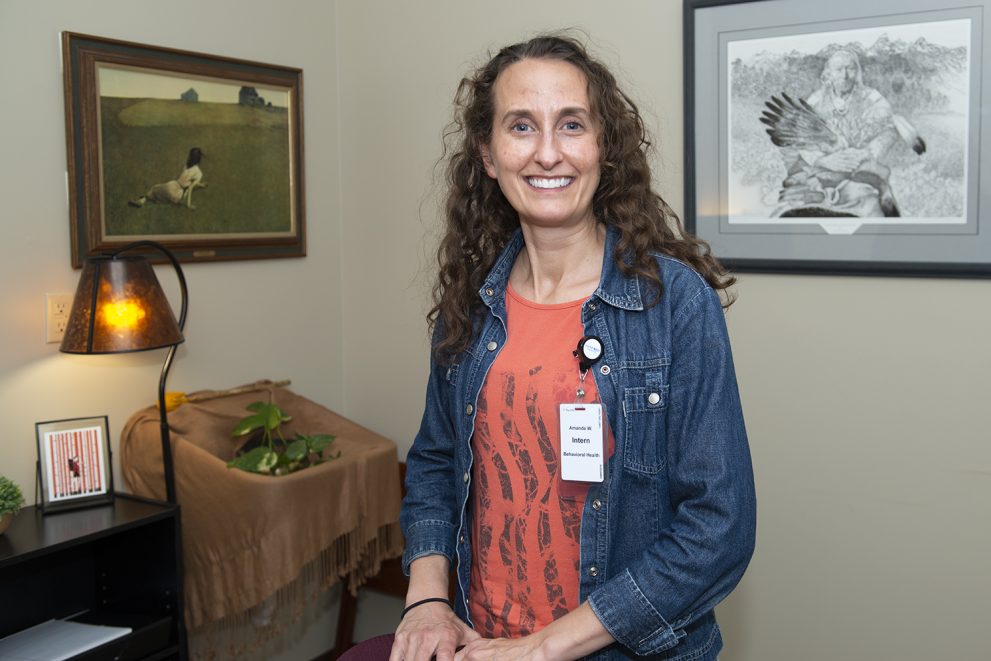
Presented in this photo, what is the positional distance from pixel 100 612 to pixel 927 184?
240 cm

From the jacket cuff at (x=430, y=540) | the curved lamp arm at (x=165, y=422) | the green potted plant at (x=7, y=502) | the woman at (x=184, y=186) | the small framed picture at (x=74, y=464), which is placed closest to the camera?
the jacket cuff at (x=430, y=540)

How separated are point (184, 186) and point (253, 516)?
101 centimetres

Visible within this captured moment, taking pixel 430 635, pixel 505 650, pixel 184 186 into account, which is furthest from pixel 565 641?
pixel 184 186

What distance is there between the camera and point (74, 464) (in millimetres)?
2432

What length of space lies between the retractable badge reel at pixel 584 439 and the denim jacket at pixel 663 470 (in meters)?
0.02

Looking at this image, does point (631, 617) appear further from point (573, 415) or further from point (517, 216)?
point (517, 216)

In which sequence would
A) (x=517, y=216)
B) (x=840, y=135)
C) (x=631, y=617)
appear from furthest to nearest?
(x=840, y=135) → (x=517, y=216) → (x=631, y=617)

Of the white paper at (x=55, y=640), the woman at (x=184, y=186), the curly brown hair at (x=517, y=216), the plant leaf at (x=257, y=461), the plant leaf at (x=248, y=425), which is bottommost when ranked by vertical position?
the white paper at (x=55, y=640)

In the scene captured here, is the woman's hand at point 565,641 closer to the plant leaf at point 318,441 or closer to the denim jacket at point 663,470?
the denim jacket at point 663,470

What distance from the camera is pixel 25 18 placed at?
2369 mm

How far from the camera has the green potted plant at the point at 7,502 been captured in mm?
2117

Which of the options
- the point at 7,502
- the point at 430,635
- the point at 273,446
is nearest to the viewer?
the point at 430,635

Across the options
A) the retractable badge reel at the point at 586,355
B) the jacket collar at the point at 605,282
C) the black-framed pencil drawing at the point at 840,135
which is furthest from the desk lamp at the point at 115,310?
the black-framed pencil drawing at the point at 840,135

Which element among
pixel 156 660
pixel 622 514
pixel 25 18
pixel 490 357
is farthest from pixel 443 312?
pixel 25 18
